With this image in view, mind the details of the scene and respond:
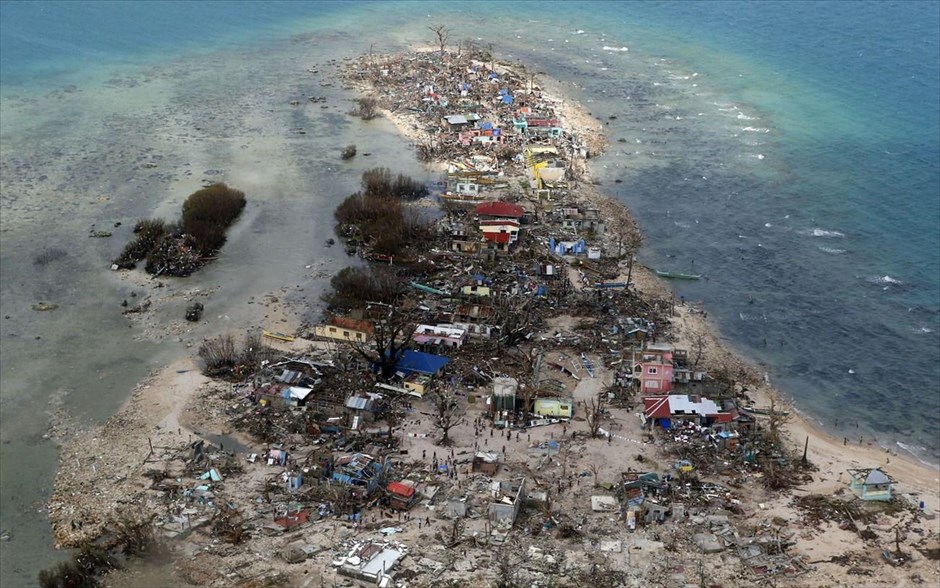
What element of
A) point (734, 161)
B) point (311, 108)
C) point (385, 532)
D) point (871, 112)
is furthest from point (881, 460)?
point (311, 108)

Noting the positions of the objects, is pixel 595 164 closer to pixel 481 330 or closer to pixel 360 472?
pixel 481 330

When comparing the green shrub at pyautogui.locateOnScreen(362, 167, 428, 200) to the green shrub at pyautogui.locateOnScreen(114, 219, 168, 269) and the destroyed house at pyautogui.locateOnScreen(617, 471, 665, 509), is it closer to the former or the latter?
the green shrub at pyautogui.locateOnScreen(114, 219, 168, 269)

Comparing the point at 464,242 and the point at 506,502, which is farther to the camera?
the point at 464,242

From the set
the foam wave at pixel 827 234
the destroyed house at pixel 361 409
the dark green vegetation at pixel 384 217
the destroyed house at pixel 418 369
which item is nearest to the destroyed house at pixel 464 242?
the dark green vegetation at pixel 384 217

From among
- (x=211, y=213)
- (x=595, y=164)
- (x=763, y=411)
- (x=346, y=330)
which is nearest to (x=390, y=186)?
(x=211, y=213)

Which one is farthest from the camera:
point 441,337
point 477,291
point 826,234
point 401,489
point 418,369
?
point 826,234

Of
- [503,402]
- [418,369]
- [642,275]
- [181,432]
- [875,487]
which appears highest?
[642,275]

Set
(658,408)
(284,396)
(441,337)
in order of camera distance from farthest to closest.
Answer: (441,337) → (284,396) → (658,408)

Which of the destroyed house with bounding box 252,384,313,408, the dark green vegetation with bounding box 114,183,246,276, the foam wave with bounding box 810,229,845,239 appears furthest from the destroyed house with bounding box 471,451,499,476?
the foam wave with bounding box 810,229,845,239

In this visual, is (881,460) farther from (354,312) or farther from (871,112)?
(871,112)

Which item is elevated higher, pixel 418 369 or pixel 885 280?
pixel 885 280
